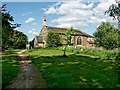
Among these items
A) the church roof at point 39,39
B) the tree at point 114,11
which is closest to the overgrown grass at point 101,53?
the tree at point 114,11

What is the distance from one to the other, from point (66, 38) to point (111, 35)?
1814cm

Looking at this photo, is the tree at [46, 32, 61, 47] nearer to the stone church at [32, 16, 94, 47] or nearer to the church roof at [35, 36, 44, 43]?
the stone church at [32, 16, 94, 47]

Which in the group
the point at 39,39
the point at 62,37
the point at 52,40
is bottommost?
the point at 52,40

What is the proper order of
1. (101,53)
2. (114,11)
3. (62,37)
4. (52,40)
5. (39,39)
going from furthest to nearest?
(39,39)
(62,37)
(52,40)
(101,53)
(114,11)

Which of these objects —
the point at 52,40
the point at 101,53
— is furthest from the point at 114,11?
the point at 52,40

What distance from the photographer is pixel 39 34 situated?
110 meters

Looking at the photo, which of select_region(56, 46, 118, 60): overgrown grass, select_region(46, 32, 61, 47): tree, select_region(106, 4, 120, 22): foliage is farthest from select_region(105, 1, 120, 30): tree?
select_region(46, 32, 61, 47): tree

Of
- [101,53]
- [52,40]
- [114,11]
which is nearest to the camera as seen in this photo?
[114,11]

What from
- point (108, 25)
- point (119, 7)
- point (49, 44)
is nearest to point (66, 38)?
point (49, 44)

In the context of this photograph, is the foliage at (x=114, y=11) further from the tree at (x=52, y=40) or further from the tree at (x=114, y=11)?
the tree at (x=52, y=40)

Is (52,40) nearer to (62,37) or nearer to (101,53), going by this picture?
(62,37)

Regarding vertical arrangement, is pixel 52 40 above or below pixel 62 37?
below

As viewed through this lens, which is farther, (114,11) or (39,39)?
(39,39)

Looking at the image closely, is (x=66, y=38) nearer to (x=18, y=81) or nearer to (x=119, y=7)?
(x=119, y=7)
